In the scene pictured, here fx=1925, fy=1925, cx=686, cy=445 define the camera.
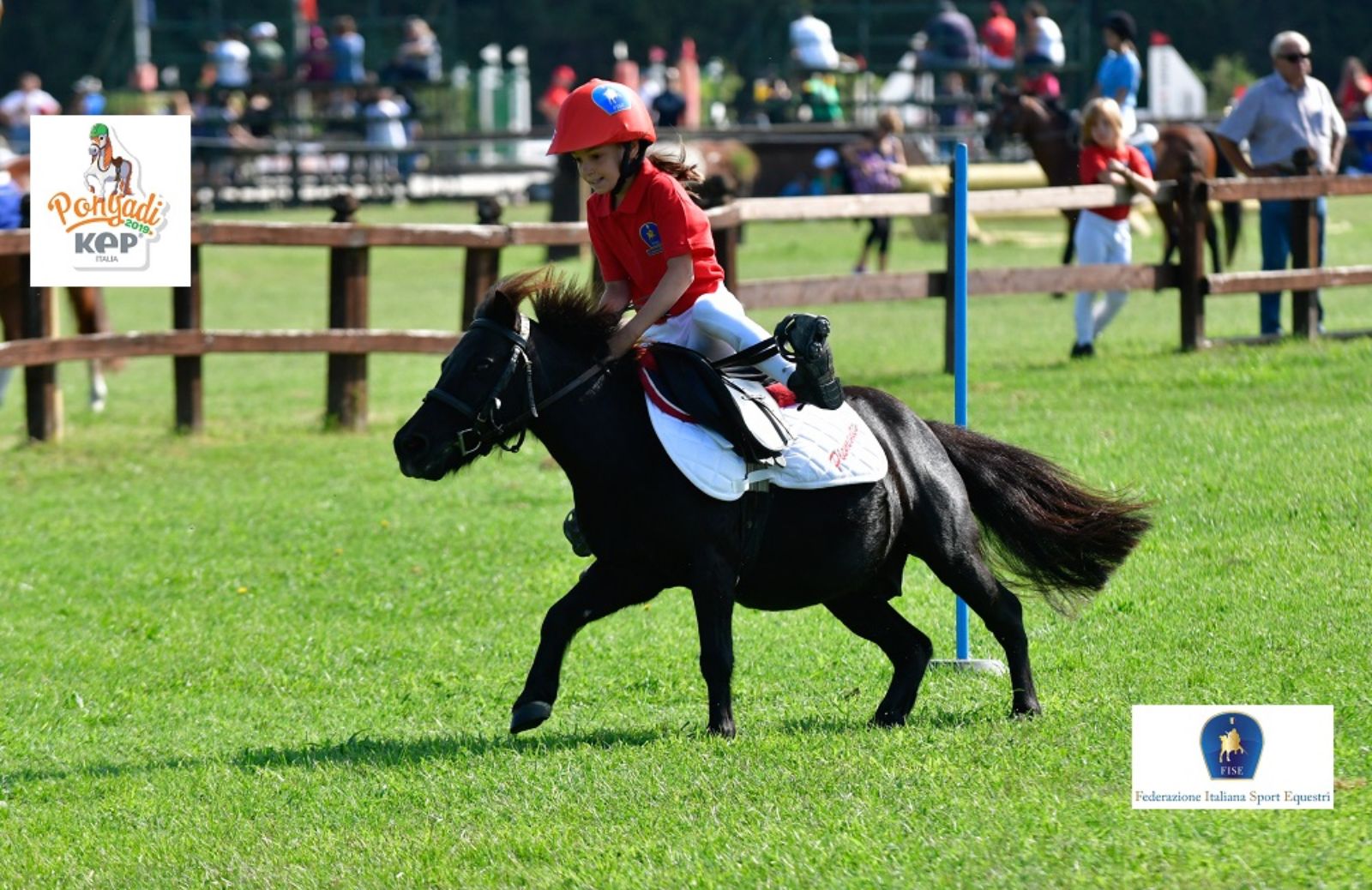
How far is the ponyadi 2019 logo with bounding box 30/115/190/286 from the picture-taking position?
25.8ft

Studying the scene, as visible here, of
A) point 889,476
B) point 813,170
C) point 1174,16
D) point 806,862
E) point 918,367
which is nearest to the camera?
point 806,862

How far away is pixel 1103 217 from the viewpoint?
16359 millimetres

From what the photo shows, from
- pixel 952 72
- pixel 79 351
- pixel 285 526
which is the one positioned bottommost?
pixel 285 526

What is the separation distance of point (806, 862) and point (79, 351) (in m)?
10.3

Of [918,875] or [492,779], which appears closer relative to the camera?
[918,875]

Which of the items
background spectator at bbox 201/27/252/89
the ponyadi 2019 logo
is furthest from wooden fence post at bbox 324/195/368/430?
background spectator at bbox 201/27/252/89

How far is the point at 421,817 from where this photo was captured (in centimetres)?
567

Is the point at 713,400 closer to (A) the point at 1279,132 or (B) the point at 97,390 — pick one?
(A) the point at 1279,132

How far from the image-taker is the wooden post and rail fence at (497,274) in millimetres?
14094

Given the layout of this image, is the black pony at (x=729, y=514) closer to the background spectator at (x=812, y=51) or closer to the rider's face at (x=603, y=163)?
the rider's face at (x=603, y=163)

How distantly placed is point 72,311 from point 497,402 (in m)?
11.5

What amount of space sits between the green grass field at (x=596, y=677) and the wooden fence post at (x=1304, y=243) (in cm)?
56

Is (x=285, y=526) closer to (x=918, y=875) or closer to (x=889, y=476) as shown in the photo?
(x=889, y=476)

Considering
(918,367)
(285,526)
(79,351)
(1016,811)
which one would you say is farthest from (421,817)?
(918,367)
